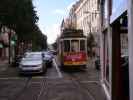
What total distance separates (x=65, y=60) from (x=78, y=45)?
1688mm

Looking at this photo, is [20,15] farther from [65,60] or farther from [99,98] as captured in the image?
[99,98]

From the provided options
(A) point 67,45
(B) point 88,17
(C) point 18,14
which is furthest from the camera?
(B) point 88,17

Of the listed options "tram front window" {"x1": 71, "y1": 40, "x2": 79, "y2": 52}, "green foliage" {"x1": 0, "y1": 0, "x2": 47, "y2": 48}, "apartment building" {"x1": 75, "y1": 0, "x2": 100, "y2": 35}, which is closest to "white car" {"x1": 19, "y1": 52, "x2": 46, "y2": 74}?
"tram front window" {"x1": 71, "y1": 40, "x2": 79, "y2": 52}

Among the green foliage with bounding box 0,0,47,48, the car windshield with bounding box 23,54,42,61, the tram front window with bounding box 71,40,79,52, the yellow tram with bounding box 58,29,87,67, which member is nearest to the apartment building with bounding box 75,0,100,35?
the green foliage with bounding box 0,0,47,48

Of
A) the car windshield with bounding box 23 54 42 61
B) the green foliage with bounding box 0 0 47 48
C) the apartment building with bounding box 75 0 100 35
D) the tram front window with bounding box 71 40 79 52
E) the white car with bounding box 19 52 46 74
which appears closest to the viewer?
the white car with bounding box 19 52 46 74

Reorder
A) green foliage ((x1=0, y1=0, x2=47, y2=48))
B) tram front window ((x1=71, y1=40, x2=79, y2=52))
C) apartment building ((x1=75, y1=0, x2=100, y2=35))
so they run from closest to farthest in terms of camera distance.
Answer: tram front window ((x1=71, y1=40, x2=79, y2=52)) → green foliage ((x1=0, y1=0, x2=47, y2=48)) → apartment building ((x1=75, y1=0, x2=100, y2=35))

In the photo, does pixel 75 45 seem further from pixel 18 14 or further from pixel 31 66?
pixel 18 14

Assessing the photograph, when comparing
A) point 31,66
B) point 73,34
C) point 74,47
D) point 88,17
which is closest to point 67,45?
point 74,47

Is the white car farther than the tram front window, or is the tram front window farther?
the tram front window

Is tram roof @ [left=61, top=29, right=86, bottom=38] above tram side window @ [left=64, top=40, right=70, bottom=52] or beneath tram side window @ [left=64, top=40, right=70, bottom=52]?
above

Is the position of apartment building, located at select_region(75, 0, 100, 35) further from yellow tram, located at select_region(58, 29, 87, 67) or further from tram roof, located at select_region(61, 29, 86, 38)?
yellow tram, located at select_region(58, 29, 87, 67)

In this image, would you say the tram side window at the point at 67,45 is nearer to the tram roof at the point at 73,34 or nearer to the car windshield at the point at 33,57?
the tram roof at the point at 73,34

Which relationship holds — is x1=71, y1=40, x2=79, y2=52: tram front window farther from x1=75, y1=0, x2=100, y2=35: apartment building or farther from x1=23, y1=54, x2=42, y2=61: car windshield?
x1=75, y1=0, x2=100, y2=35: apartment building

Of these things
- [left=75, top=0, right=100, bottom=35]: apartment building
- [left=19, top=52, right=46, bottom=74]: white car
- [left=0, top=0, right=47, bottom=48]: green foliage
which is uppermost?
[left=75, top=0, right=100, bottom=35]: apartment building
